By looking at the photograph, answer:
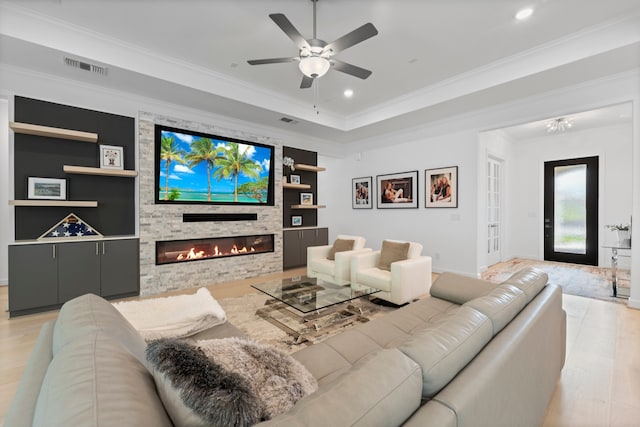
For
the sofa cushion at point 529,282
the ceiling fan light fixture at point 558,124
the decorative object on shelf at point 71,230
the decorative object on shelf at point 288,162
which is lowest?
the sofa cushion at point 529,282

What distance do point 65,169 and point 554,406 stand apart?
540 centimetres

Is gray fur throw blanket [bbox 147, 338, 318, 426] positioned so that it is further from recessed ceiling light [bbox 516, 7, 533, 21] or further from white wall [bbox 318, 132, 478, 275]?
white wall [bbox 318, 132, 478, 275]

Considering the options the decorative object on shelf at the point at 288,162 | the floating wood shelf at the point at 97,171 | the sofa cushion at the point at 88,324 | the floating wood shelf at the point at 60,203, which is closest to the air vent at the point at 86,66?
the floating wood shelf at the point at 97,171

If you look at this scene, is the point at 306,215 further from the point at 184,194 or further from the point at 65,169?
the point at 65,169

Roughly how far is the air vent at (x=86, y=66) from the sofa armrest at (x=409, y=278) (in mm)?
4318

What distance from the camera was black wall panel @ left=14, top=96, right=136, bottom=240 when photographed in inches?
137

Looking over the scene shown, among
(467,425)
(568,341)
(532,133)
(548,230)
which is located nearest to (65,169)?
(467,425)

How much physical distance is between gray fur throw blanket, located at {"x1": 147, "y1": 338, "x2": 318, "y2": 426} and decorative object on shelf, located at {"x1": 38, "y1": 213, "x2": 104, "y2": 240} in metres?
3.90

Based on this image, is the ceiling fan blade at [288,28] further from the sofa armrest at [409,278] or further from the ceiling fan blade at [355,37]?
the sofa armrest at [409,278]

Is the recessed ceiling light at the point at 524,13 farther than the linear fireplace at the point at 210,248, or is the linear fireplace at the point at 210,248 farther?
the linear fireplace at the point at 210,248

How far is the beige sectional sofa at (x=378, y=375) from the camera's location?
0.65 m

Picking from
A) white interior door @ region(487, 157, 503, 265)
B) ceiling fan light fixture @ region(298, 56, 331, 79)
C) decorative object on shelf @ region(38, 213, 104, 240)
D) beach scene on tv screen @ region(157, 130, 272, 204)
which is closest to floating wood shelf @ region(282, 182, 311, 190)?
beach scene on tv screen @ region(157, 130, 272, 204)

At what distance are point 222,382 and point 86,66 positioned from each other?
4283 millimetres

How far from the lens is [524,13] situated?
111 inches
